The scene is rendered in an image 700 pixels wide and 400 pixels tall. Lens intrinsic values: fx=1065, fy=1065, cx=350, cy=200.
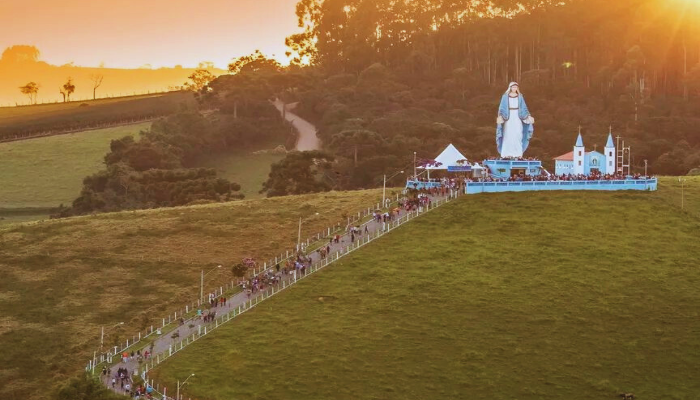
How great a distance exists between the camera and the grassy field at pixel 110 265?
73875 millimetres

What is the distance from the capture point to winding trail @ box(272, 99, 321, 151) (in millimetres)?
161000

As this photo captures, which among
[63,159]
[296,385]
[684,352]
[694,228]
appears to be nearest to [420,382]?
[296,385]

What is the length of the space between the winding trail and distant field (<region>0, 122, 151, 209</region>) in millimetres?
23329

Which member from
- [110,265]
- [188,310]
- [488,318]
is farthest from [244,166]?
[488,318]

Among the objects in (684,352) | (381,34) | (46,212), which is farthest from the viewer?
(381,34)

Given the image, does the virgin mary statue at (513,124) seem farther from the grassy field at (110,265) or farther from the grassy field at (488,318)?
the grassy field at (110,265)

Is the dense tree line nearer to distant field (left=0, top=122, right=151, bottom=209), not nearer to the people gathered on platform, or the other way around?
distant field (left=0, top=122, right=151, bottom=209)

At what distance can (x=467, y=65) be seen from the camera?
7347 inches

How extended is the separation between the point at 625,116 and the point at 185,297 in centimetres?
9841

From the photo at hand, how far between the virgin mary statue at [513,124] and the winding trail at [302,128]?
60266 mm

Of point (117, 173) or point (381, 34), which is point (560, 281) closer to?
point (117, 173)

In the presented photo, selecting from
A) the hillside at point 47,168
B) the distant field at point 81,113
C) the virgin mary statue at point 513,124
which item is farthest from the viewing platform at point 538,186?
the distant field at point 81,113

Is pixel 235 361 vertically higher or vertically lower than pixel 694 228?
lower

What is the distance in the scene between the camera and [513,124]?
99312 millimetres
